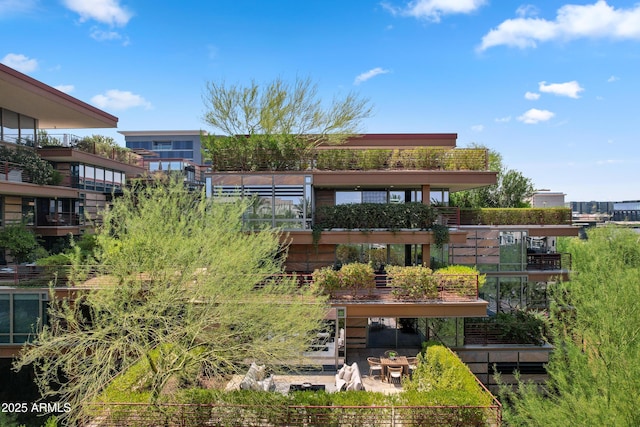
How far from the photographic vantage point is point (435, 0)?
20.2 meters

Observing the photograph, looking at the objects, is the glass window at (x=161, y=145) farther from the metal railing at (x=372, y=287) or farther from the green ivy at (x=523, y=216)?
the green ivy at (x=523, y=216)

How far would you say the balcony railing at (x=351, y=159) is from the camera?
57.9 ft

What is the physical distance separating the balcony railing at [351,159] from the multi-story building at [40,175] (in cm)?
733

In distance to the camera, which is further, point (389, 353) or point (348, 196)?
point (348, 196)

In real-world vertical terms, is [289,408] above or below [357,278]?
below

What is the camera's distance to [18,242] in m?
18.1

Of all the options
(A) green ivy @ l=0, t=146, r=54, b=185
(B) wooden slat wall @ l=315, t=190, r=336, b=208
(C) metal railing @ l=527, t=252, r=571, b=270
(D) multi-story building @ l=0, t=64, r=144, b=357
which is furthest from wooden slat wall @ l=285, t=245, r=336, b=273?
(A) green ivy @ l=0, t=146, r=54, b=185

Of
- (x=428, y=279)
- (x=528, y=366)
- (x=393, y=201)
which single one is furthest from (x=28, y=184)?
(x=528, y=366)

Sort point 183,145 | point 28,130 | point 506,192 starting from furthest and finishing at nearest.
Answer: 1. point 183,145
2. point 506,192
3. point 28,130

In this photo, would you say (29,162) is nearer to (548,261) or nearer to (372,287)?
(372,287)

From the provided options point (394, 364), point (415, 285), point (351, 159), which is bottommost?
point (394, 364)

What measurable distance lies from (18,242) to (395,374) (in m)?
18.7

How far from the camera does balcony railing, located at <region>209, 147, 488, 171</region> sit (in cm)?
1766

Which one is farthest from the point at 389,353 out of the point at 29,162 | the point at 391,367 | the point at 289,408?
the point at 29,162
